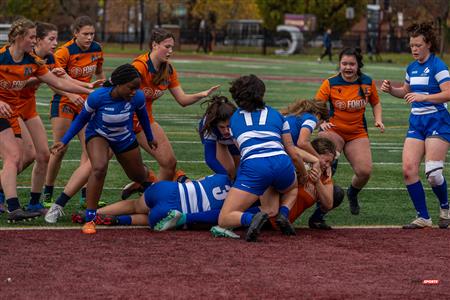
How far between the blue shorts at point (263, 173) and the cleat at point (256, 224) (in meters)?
0.31

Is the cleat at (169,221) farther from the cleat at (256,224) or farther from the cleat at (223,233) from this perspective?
the cleat at (256,224)

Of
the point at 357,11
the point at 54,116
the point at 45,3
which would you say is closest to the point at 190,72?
the point at 54,116

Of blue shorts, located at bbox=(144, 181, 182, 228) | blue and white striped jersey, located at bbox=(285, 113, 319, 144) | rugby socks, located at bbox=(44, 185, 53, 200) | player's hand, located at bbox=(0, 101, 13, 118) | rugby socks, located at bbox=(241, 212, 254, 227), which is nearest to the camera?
rugby socks, located at bbox=(241, 212, 254, 227)

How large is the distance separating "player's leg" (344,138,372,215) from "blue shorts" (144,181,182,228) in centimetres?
227

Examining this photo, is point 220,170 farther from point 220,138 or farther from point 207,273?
point 207,273

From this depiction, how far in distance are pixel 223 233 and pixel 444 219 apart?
2.33 m

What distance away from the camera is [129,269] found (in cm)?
824

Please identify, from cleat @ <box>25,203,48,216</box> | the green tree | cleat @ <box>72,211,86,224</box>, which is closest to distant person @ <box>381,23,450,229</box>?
cleat @ <box>72,211,86,224</box>

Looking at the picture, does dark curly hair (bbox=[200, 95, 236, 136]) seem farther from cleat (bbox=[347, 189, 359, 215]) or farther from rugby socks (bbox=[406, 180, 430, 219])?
cleat (bbox=[347, 189, 359, 215])

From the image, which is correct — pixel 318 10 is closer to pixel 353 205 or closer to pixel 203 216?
pixel 353 205

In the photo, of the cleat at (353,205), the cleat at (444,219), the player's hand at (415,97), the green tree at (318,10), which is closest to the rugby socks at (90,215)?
the cleat at (353,205)

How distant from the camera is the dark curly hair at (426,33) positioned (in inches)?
413

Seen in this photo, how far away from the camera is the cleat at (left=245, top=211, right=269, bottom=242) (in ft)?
30.5

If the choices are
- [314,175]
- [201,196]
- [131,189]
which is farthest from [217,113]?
[131,189]
